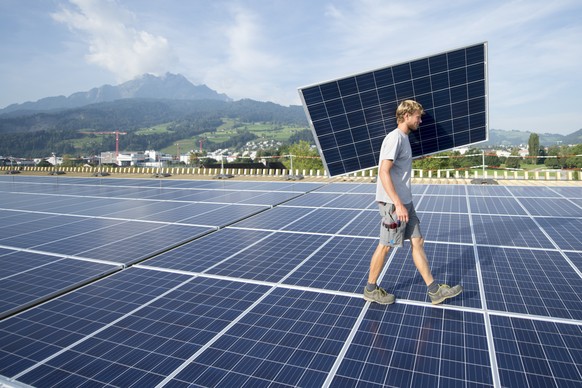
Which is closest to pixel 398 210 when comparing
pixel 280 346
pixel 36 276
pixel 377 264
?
pixel 377 264

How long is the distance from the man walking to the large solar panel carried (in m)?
3.29

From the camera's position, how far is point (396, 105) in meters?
7.23

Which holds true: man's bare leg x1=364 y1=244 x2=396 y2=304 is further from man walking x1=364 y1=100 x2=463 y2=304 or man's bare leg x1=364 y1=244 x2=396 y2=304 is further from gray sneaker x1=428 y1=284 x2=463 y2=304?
gray sneaker x1=428 y1=284 x2=463 y2=304

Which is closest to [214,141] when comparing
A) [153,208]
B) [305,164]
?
[305,164]

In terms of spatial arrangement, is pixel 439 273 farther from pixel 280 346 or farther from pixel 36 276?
pixel 36 276

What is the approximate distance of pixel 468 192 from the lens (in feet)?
42.8

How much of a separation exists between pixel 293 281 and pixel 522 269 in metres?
3.34

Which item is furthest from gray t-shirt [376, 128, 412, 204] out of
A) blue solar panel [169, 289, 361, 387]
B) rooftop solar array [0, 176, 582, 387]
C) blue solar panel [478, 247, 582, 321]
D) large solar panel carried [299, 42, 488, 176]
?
large solar panel carried [299, 42, 488, 176]

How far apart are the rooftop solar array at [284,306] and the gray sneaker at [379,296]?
10 cm

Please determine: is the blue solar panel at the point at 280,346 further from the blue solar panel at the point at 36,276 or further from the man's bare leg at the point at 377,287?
the blue solar panel at the point at 36,276

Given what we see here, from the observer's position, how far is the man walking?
13.1 ft

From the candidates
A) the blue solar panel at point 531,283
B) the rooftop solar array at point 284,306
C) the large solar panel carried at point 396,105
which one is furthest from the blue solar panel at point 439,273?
the large solar panel carried at point 396,105

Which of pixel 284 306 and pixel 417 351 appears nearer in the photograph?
pixel 417 351

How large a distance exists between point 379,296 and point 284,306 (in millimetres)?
1106
